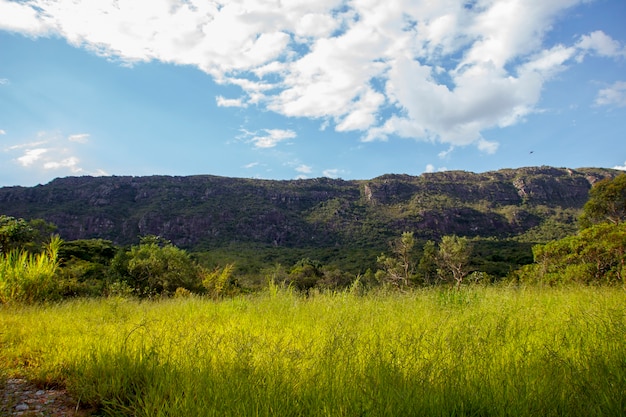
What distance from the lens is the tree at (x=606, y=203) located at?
3228 cm

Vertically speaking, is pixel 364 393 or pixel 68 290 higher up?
pixel 364 393

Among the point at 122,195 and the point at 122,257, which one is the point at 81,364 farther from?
the point at 122,195

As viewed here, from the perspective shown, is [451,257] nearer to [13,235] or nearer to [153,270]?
[153,270]

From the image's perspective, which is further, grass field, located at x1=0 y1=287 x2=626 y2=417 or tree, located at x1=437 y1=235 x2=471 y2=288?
tree, located at x1=437 y1=235 x2=471 y2=288

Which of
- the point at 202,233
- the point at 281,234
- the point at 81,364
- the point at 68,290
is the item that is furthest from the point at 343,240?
the point at 81,364

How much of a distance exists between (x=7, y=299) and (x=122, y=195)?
126 metres

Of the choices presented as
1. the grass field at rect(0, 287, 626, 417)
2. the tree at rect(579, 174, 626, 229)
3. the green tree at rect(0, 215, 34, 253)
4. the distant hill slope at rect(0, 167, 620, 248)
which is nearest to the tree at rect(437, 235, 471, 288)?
the tree at rect(579, 174, 626, 229)

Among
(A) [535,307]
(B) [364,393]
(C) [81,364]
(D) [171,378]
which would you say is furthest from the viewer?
(A) [535,307]

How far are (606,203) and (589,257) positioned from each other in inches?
769

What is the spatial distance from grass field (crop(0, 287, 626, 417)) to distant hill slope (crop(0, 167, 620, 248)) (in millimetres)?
85025

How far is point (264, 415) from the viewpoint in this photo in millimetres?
2143

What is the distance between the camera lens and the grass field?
2.29 m

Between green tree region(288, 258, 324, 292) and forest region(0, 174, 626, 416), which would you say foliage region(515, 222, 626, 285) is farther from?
green tree region(288, 258, 324, 292)

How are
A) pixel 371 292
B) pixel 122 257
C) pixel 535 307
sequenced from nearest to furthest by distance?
pixel 535 307, pixel 371 292, pixel 122 257
